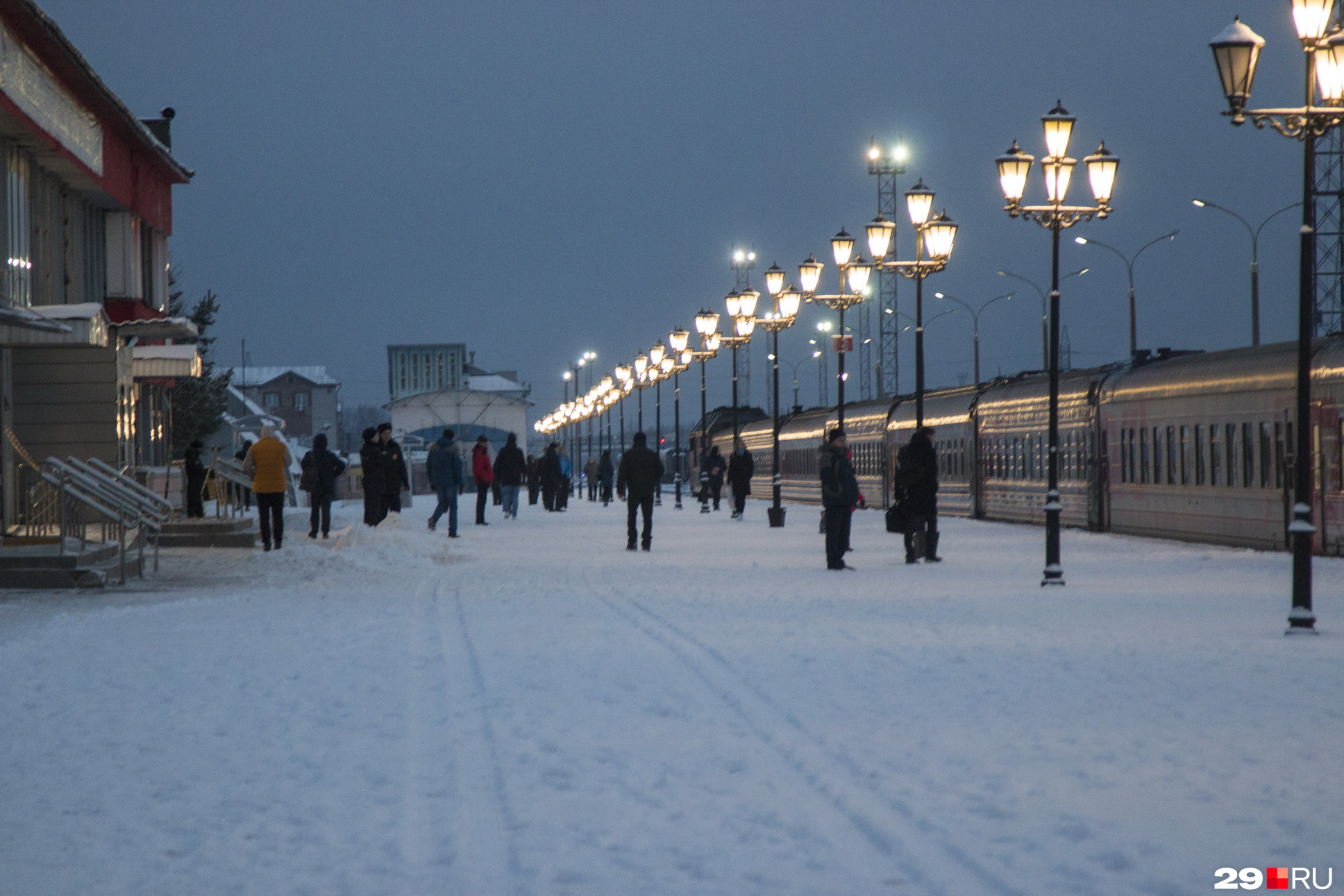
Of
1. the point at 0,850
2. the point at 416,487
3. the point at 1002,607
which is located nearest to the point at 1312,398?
the point at 1002,607

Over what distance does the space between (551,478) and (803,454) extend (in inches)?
418

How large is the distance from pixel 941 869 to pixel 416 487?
78.7 meters

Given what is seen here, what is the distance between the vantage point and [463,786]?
7.02 m

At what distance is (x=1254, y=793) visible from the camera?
21.9 feet

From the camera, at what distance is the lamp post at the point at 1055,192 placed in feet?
58.6

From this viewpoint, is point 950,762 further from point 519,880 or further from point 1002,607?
point 1002,607

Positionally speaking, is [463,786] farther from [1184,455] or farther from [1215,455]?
[1184,455]

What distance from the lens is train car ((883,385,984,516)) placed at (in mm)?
36812

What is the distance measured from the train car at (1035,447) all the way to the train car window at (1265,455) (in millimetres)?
4532

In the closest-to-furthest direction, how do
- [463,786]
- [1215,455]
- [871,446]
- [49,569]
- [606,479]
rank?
1. [463,786]
2. [49,569]
3. [1215,455]
4. [871,446]
5. [606,479]

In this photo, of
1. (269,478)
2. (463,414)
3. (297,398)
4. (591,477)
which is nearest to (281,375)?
(297,398)

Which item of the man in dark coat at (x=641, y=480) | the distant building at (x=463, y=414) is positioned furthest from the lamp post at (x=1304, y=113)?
the distant building at (x=463, y=414)

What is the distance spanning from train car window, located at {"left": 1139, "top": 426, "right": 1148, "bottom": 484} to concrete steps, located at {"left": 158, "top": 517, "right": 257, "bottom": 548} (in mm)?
14263

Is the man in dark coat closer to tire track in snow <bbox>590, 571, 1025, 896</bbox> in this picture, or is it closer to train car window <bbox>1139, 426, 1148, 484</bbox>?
train car window <bbox>1139, 426, 1148, 484</bbox>
